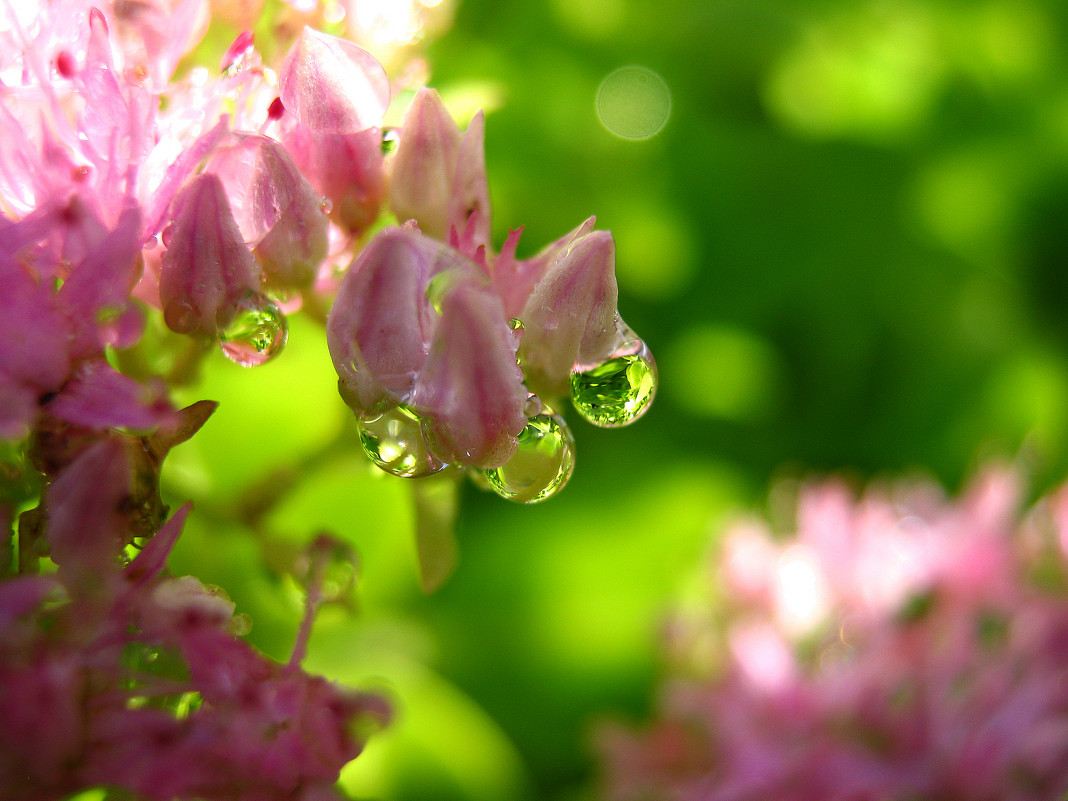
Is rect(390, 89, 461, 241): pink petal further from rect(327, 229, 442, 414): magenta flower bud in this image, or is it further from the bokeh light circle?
the bokeh light circle

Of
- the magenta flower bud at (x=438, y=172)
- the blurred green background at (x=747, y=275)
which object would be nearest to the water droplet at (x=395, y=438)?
the magenta flower bud at (x=438, y=172)

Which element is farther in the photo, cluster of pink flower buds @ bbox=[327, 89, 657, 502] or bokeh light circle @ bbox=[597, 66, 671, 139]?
bokeh light circle @ bbox=[597, 66, 671, 139]

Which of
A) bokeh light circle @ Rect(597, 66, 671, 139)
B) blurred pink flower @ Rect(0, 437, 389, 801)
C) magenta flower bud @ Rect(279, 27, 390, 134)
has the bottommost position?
bokeh light circle @ Rect(597, 66, 671, 139)

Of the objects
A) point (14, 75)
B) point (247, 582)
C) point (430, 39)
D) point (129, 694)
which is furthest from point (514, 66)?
point (129, 694)

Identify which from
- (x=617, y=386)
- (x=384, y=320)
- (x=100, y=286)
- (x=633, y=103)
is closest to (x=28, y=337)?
(x=100, y=286)

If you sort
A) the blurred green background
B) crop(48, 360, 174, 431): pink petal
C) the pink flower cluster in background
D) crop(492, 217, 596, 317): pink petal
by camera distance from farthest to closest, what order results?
the blurred green background → the pink flower cluster in background → crop(492, 217, 596, 317): pink petal → crop(48, 360, 174, 431): pink petal

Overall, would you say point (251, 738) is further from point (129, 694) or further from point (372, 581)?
point (372, 581)

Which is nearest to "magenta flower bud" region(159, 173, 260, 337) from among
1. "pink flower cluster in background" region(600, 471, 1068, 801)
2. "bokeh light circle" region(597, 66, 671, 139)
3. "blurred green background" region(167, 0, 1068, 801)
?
"pink flower cluster in background" region(600, 471, 1068, 801)
